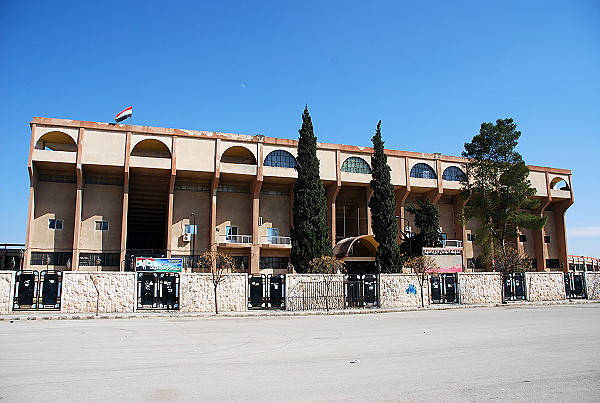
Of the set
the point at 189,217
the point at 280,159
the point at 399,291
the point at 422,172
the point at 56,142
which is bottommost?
the point at 399,291

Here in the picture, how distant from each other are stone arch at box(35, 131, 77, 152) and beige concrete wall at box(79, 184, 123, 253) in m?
4.20

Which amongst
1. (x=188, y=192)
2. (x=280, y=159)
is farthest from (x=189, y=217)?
(x=280, y=159)

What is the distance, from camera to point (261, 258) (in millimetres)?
48531

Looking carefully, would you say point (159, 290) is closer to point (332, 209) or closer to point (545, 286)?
point (545, 286)

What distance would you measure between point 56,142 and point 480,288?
39.4 metres

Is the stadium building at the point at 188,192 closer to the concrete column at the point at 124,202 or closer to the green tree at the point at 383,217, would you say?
the concrete column at the point at 124,202

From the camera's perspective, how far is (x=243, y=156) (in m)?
50.5

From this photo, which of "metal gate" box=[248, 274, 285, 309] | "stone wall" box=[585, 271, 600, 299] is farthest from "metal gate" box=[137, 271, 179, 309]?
"stone wall" box=[585, 271, 600, 299]

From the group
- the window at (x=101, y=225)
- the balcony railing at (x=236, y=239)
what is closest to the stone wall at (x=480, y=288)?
the balcony railing at (x=236, y=239)

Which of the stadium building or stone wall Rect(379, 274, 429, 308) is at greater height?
the stadium building

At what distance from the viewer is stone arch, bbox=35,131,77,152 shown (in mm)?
43469

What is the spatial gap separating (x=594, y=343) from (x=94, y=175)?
43.6 meters

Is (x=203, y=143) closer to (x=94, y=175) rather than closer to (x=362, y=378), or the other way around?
(x=94, y=175)

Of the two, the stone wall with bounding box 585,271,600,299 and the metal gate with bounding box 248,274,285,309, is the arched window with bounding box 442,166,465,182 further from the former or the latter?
the metal gate with bounding box 248,274,285,309
